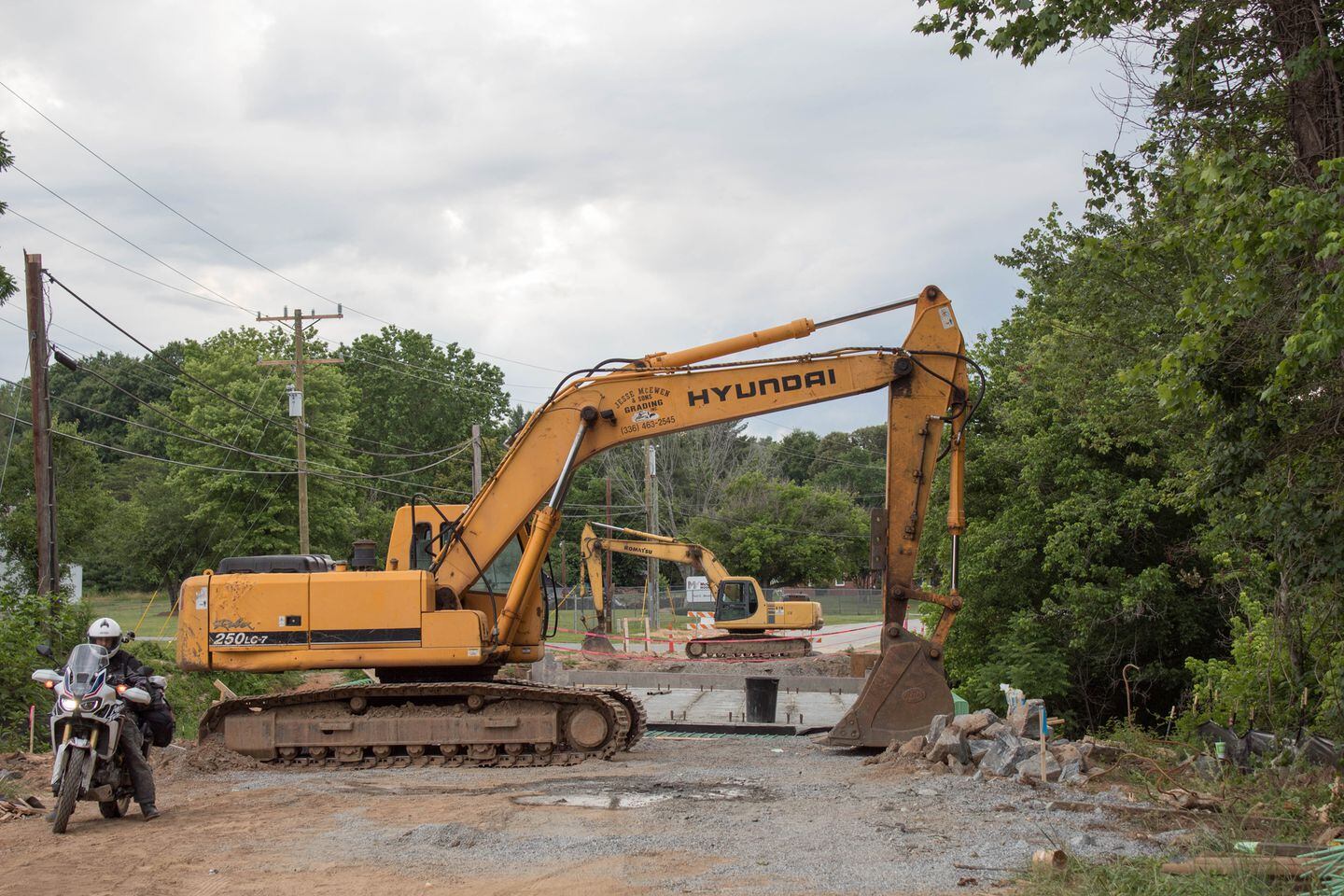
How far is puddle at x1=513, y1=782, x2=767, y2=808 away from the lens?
33.1 ft

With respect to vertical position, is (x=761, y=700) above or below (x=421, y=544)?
below

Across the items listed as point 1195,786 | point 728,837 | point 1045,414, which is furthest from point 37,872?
point 1045,414

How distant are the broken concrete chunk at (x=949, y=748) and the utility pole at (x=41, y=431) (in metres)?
13.4

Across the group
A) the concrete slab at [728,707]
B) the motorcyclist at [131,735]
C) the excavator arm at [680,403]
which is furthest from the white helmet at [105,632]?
the concrete slab at [728,707]

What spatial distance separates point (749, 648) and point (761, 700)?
17.4m

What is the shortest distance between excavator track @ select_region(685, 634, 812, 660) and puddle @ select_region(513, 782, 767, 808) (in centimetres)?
2371

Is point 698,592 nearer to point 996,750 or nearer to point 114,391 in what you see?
point 114,391

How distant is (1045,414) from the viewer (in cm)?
2373

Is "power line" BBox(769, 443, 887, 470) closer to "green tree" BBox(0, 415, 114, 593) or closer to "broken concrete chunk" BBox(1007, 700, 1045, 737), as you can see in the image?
"green tree" BBox(0, 415, 114, 593)

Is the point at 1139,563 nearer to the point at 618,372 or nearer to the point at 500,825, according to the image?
the point at 618,372

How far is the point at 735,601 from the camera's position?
36.1 m

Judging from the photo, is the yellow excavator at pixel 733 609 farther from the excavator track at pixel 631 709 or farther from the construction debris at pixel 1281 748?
the construction debris at pixel 1281 748

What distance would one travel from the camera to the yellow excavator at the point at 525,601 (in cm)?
1260

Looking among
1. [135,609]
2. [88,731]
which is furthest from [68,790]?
[135,609]
